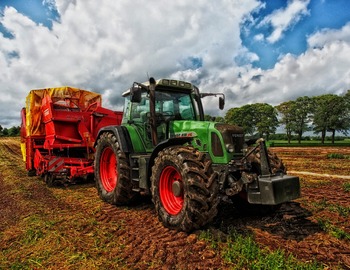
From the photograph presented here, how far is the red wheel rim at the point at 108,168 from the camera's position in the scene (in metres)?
6.96

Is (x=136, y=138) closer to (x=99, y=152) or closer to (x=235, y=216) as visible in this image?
(x=99, y=152)

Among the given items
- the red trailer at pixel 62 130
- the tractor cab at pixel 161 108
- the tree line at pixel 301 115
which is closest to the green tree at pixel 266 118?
the tree line at pixel 301 115

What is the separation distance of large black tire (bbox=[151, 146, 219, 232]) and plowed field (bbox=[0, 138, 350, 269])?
0.84ft

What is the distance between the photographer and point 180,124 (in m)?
5.46

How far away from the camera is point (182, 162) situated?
425 centimetres

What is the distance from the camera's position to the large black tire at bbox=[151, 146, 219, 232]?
13.2 ft

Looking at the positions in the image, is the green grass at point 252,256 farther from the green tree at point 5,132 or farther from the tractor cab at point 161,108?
the green tree at point 5,132

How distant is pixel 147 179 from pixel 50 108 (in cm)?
529

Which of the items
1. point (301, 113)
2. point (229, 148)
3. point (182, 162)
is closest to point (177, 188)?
point (182, 162)

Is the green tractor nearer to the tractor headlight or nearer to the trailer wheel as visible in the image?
the tractor headlight

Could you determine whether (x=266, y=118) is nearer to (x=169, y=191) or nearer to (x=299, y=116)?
(x=299, y=116)

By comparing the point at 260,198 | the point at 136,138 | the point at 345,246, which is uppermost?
the point at 136,138

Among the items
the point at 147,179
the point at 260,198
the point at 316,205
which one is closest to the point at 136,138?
the point at 147,179

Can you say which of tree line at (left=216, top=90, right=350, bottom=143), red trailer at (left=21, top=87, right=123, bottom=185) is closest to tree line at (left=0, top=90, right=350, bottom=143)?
tree line at (left=216, top=90, right=350, bottom=143)
